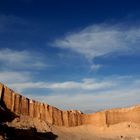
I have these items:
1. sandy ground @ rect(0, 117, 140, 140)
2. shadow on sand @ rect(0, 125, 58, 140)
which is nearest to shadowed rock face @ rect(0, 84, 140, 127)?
sandy ground @ rect(0, 117, 140, 140)

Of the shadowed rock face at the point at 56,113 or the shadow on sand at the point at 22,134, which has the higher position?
the shadowed rock face at the point at 56,113

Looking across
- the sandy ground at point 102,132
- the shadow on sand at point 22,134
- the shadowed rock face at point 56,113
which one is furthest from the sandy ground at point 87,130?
the shadowed rock face at point 56,113

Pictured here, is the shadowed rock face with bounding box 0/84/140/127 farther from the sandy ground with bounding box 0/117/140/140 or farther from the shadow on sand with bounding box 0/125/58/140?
the shadow on sand with bounding box 0/125/58/140

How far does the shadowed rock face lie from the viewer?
43031 mm

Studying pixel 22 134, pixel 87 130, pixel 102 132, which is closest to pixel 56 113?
pixel 87 130

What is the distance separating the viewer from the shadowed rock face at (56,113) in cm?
4303

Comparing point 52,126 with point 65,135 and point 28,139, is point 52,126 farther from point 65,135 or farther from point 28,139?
point 28,139

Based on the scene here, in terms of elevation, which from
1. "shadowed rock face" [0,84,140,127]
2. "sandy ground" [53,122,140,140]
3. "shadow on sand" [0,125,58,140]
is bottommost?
"shadow on sand" [0,125,58,140]

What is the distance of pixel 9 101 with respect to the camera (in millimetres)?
43031

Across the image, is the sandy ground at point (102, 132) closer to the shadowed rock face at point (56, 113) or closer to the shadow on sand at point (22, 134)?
the shadowed rock face at point (56, 113)

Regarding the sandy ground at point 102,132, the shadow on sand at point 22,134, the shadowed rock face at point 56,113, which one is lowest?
the shadow on sand at point 22,134

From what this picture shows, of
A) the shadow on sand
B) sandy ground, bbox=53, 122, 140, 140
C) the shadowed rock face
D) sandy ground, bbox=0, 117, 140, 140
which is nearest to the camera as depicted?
the shadow on sand

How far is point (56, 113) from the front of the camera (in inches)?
1925

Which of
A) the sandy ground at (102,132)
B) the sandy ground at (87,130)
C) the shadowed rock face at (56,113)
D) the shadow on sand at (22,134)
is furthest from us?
the sandy ground at (102,132)
